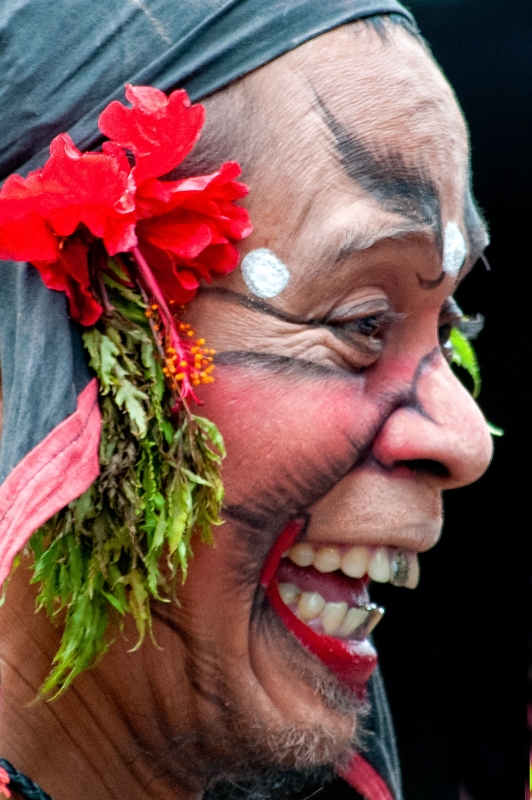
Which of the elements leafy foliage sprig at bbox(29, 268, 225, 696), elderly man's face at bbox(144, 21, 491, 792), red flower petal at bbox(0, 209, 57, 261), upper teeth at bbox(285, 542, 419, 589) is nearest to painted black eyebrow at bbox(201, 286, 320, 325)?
elderly man's face at bbox(144, 21, 491, 792)

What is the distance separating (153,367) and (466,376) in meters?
1.46

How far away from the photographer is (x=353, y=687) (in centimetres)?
145

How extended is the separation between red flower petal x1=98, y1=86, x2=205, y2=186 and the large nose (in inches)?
19.1

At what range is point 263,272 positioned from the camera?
1.28 meters

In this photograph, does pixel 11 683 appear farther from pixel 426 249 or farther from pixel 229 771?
pixel 426 249

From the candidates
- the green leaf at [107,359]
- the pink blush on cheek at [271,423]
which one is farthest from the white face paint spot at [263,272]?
the green leaf at [107,359]

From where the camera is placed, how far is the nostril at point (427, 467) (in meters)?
1.41

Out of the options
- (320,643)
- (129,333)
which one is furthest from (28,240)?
(320,643)

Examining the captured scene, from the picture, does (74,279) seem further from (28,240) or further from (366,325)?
(366,325)

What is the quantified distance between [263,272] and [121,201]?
0.23 metres

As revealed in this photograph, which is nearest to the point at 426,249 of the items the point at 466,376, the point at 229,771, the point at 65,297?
the point at 65,297

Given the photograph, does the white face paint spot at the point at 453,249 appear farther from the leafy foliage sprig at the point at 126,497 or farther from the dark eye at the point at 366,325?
the leafy foliage sprig at the point at 126,497

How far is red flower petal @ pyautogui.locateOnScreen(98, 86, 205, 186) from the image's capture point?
1157 mm

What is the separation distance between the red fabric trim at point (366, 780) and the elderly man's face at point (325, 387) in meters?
0.29
